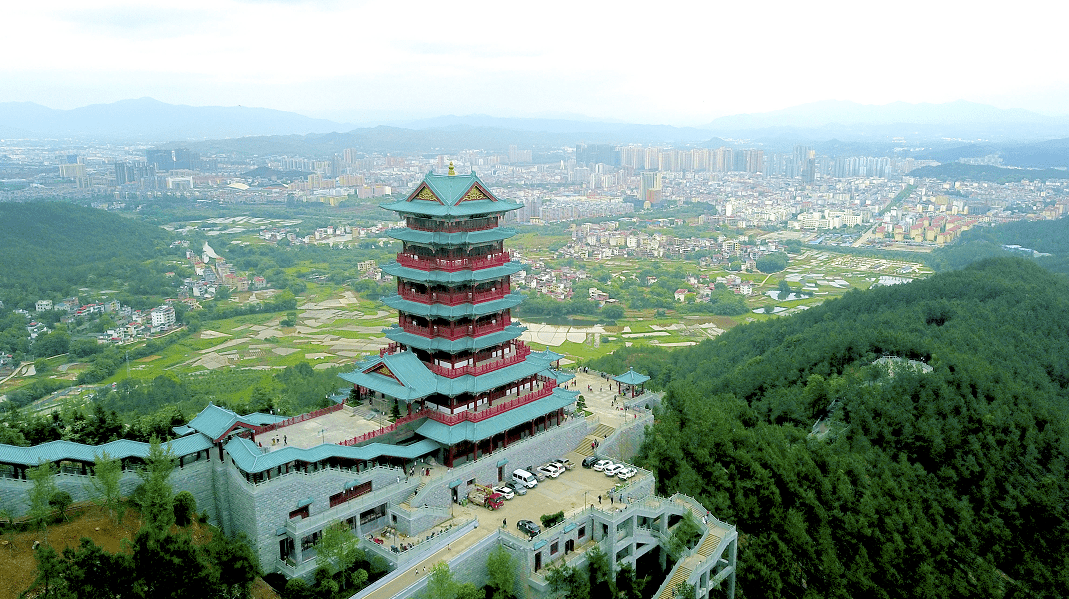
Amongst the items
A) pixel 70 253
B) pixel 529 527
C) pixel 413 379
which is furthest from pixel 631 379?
pixel 70 253

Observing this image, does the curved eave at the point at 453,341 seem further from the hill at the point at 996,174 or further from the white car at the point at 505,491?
the hill at the point at 996,174

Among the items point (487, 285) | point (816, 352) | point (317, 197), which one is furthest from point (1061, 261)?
point (317, 197)

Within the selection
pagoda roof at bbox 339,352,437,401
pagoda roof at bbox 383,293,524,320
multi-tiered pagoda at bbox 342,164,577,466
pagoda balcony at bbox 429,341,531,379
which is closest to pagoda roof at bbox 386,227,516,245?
multi-tiered pagoda at bbox 342,164,577,466

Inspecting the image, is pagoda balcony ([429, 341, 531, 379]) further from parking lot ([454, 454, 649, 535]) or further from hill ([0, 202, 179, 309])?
hill ([0, 202, 179, 309])

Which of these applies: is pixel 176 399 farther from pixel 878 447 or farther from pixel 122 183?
Result: pixel 122 183

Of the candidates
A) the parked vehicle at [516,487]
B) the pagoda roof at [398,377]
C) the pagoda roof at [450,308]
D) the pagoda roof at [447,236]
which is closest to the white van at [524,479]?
the parked vehicle at [516,487]
